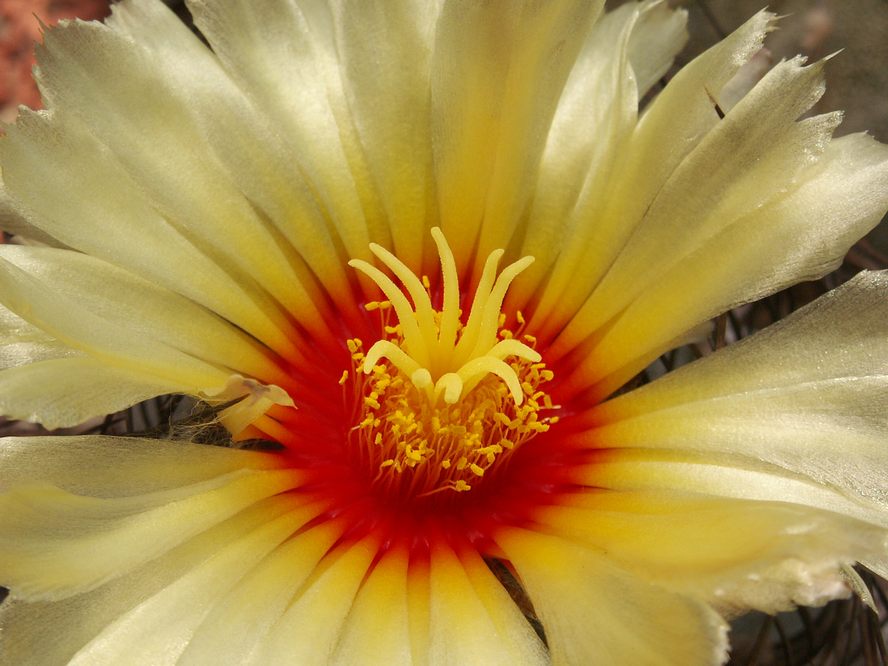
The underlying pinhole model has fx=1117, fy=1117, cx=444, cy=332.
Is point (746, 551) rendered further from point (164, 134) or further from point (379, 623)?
point (164, 134)

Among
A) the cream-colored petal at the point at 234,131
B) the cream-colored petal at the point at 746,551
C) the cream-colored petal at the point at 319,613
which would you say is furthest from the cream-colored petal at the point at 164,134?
the cream-colored petal at the point at 746,551

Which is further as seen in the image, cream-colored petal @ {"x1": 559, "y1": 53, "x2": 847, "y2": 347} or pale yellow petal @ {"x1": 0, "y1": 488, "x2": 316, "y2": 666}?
cream-colored petal @ {"x1": 559, "y1": 53, "x2": 847, "y2": 347}

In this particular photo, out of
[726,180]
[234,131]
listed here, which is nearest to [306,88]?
[234,131]

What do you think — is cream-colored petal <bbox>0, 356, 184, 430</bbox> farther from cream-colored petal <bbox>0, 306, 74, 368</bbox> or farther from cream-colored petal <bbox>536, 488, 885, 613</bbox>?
cream-colored petal <bbox>536, 488, 885, 613</bbox>

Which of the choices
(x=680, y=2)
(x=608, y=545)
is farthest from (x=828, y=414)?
(x=680, y=2)

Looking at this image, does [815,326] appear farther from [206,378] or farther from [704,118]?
[206,378]

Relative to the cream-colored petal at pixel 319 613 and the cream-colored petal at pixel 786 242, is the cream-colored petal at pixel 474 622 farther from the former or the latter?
the cream-colored petal at pixel 786 242

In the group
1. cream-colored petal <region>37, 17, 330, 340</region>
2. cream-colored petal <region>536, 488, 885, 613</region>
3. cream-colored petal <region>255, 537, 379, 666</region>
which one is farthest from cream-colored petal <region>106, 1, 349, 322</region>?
cream-colored petal <region>536, 488, 885, 613</region>
